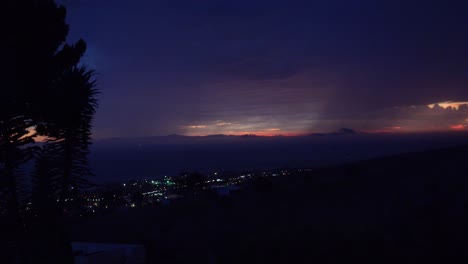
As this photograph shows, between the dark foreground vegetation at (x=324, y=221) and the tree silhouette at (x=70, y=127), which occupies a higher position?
the tree silhouette at (x=70, y=127)

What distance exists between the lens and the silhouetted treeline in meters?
4.26

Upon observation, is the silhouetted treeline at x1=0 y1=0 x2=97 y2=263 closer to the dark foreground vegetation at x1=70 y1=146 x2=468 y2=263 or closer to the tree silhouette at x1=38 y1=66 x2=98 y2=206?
the tree silhouette at x1=38 y1=66 x2=98 y2=206

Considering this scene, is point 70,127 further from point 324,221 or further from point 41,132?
point 324,221

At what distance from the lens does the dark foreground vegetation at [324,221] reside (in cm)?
695

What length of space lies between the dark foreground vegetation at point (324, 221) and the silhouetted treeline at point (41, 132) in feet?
11.7

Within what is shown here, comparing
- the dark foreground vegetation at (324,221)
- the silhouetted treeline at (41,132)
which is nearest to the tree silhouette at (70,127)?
the silhouetted treeline at (41,132)

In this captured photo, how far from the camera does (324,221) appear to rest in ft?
37.1

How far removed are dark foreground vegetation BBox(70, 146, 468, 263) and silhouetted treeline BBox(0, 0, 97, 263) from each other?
3565 mm

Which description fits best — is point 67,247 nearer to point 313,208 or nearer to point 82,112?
point 82,112

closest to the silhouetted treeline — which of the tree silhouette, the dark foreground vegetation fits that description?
the tree silhouette

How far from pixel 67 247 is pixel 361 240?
5.04 m

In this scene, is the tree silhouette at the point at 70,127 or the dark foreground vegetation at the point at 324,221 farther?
the dark foreground vegetation at the point at 324,221

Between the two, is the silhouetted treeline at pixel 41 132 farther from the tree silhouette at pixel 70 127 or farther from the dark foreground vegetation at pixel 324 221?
the dark foreground vegetation at pixel 324 221

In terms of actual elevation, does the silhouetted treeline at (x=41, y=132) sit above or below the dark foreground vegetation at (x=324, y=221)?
above
